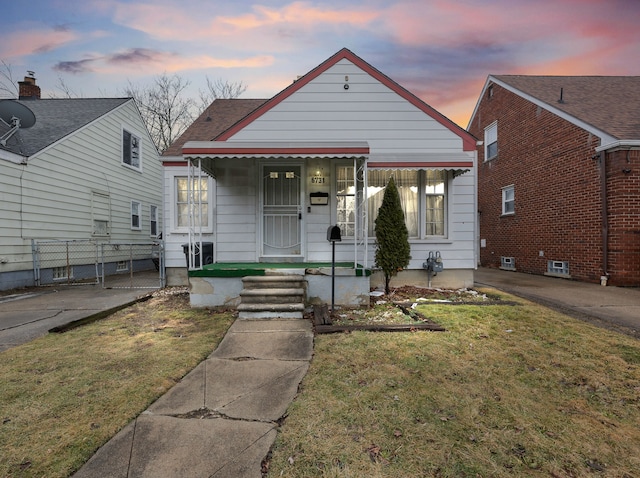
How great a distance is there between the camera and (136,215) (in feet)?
43.2

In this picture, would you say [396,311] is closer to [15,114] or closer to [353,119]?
[353,119]

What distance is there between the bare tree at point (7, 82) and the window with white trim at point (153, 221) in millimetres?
8635

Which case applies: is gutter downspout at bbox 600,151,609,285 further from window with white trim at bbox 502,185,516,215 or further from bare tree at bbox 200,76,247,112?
bare tree at bbox 200,76,247,112

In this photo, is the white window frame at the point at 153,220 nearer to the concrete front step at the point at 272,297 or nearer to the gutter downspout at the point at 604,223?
the concrete front step at the point at 272,297

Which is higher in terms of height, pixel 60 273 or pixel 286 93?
pixel 286 93

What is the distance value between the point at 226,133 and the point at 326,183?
2833 mm

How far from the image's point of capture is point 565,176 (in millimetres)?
9586

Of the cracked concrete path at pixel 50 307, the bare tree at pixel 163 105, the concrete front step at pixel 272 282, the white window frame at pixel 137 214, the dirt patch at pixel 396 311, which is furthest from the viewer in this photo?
the bare tree at pixel 163 105

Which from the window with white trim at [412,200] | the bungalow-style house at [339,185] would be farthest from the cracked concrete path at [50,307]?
the window with white trim at [412,200]

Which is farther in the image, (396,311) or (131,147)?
(131,147)

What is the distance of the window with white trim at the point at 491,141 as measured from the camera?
13.3m

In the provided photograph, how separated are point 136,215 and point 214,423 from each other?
13407 millimetres

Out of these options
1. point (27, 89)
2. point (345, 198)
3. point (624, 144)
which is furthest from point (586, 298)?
point (27, 89)

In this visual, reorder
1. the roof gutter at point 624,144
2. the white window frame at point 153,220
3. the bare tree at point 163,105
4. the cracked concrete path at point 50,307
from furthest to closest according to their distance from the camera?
the bare tree at point 163,105 → the white window frame at point 153,220 → the roof gutter at point 624,144 → the cracked concrete path at point 50,307
